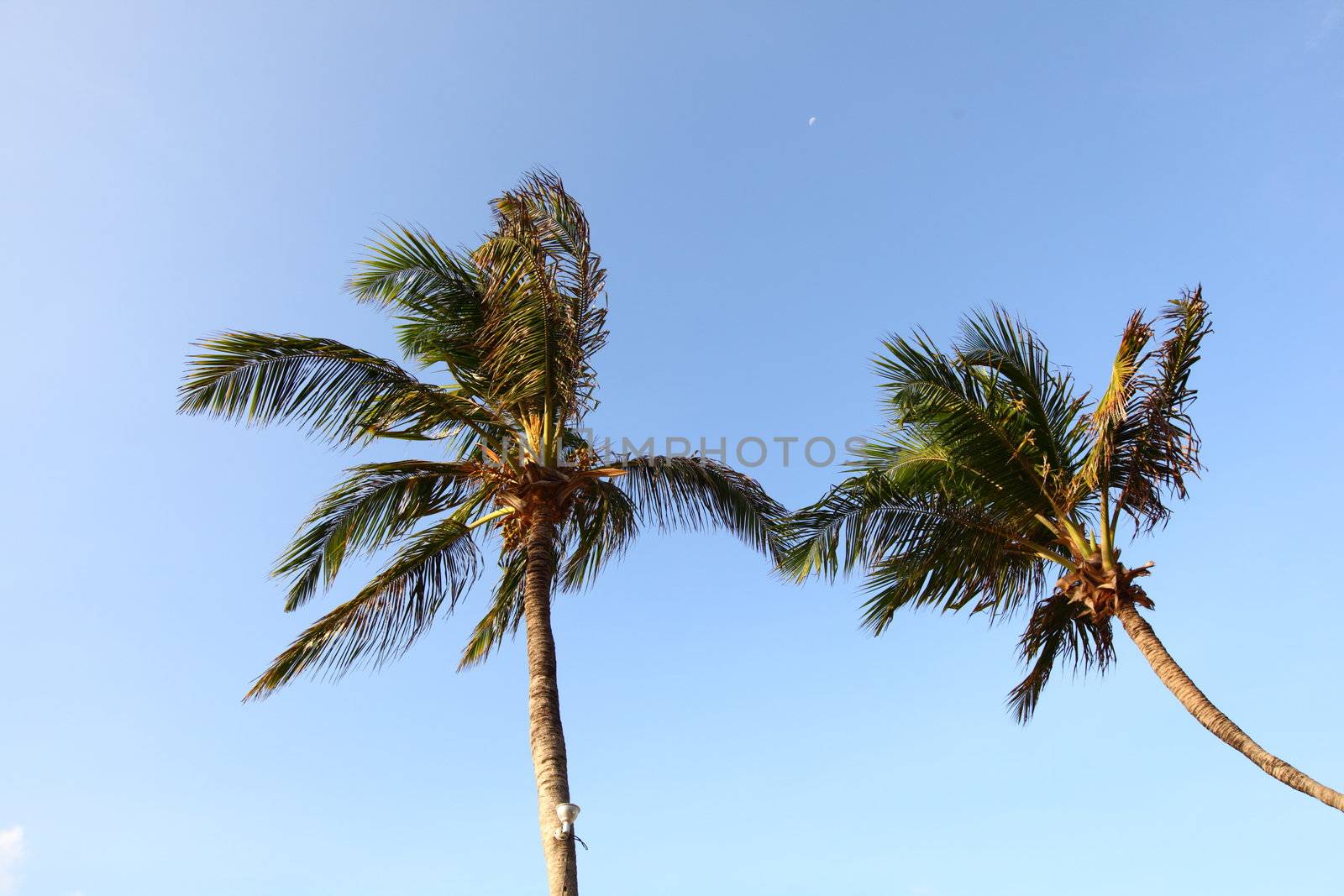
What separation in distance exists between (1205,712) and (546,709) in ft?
22.1

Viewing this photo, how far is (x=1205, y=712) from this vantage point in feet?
32.5

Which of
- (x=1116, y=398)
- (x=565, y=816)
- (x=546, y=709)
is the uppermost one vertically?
(x=1116, y=398)

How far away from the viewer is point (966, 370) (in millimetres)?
10977

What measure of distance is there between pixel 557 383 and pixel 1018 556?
6048mm

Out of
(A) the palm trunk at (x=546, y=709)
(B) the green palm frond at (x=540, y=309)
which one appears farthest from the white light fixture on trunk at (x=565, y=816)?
(B) the green palm frond at (x=540, y=309)

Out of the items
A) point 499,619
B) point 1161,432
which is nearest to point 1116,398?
point 1161,432

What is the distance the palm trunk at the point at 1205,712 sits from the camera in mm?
9047

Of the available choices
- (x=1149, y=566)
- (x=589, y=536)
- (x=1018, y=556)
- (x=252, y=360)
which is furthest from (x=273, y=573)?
(x=1149, y=566)

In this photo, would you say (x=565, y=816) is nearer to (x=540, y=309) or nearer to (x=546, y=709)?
(x=546, y=709)

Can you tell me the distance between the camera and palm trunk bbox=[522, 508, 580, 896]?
7.55 m

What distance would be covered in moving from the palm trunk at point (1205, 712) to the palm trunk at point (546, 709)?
6.22m

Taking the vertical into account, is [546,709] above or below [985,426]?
below

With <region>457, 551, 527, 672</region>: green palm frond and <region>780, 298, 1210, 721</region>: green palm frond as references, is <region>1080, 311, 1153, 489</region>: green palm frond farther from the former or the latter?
<region>457, 551, 527, 672</region>: green palm frond

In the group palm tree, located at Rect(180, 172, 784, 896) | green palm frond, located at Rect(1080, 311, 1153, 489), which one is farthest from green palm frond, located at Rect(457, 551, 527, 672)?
green palm frond, located at Rect(1080, 311, 1153, 489)
